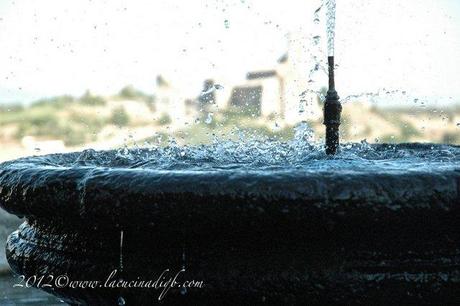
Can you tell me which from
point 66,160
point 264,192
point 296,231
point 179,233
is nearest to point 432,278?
point 296,231

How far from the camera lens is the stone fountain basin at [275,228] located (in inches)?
59.4

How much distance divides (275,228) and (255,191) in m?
0.10

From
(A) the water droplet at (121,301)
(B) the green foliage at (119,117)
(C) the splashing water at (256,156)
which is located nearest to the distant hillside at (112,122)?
(B) the green foliage at (119,117)

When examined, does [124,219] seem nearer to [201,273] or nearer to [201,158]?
[201,273]

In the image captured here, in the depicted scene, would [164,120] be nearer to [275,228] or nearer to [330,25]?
[330,25]

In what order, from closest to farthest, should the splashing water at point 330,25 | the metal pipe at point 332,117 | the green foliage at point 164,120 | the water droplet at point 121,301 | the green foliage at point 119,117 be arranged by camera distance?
the water droplet at point 121,301 < the metal pipe at point 332,117 < the splashing water at point 330,25 < the green foliage at point 164,120 < the green foliage at point 119,117

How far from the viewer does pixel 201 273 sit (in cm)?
164

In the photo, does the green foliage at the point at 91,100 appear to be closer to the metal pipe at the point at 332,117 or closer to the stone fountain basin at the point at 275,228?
the metal pipe at the point at 332,117

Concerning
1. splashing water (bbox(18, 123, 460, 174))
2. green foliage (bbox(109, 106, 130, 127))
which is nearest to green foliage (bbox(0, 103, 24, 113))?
green foliage (bbox(109, 106, 130, 127))

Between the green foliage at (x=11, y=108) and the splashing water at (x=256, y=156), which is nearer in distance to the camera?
the splashing water at (x=256, y=156)

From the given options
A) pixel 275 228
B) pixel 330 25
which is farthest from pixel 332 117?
pixel 275 228

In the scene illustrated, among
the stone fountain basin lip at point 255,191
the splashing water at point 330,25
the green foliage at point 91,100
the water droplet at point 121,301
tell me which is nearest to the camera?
the stone fountain basin lip at point 255,191

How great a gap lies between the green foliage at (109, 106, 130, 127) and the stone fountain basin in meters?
12.0

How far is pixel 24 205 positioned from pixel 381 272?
2.83 feet
